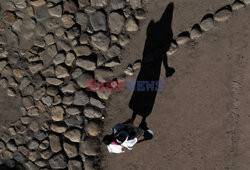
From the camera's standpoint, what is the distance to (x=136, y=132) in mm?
3738

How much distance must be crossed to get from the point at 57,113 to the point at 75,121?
0.39 metres

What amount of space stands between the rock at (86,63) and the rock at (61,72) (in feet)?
0.92

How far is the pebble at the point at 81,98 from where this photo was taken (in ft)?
13.8

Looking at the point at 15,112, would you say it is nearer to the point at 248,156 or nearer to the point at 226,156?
the point at 226,156

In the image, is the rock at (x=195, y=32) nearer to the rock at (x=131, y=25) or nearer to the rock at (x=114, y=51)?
the rock at (x=131, y=25)

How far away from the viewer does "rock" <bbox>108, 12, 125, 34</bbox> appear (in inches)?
163

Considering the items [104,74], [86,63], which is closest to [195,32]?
[104,74]

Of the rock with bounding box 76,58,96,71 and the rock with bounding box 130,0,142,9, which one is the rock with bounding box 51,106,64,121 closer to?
the rock with bounding box 76,58,96,71

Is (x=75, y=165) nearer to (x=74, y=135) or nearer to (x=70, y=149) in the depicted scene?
(x=70, y=149)

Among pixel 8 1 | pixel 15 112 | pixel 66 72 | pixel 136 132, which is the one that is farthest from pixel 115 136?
pixel 8 1

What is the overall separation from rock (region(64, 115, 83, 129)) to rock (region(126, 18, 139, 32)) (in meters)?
1.96

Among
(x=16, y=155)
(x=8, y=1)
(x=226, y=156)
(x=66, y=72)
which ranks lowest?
(x=16, y=155)

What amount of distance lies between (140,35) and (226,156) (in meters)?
2.77

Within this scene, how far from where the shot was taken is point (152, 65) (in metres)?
4.15
